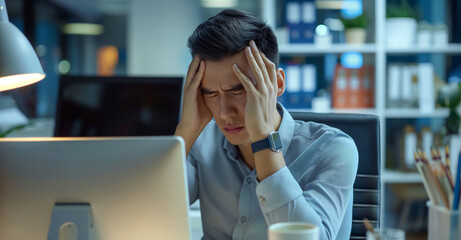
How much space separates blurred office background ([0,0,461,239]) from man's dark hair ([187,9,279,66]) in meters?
1.39

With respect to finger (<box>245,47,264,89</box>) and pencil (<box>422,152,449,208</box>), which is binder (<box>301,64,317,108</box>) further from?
pencil (<box>422,152,449,208</box>)

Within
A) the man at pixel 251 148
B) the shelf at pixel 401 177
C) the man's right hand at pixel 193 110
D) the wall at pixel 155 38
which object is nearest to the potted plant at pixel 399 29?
the shelf at pixel 401 177

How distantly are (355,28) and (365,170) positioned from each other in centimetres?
210

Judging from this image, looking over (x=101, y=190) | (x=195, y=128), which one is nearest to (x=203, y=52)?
(x=195, y=128)

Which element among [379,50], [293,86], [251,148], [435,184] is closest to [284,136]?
[251,148]

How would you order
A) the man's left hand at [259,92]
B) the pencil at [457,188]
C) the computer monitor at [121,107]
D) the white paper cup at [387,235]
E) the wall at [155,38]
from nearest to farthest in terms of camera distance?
1. the white paper cup at [387,235]
2. the pencil at [457,188]
3. the man's left hand at [259,92]
4. the computer monitor at [121,107]
5. the wall at [155,38]

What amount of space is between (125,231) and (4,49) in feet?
1.96

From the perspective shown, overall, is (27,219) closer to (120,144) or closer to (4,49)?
(120,144)

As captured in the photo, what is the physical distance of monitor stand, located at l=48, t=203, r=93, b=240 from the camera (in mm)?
913

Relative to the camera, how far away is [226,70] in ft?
4.49

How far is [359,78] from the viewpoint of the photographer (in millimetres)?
3451

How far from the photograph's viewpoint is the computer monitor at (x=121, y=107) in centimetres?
188

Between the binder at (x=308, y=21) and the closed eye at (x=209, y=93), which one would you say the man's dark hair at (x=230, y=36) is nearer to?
the closed eye at (x=209, y=93)

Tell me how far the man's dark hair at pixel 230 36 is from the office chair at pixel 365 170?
1.02ft
